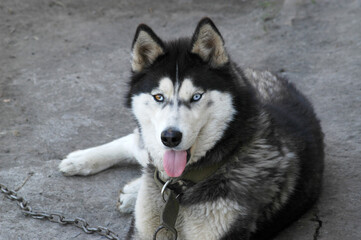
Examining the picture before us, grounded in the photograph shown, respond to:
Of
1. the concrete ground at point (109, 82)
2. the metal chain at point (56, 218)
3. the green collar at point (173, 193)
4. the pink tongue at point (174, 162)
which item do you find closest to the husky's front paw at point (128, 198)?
the concrete ground at point (109, 82)

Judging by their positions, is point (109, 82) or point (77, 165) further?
point (109, 82)

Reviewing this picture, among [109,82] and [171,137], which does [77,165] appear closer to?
[171,137]

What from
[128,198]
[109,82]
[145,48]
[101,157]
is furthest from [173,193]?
[109,82]

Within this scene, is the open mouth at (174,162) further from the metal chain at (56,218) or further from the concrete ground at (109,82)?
the concrete ground at (109,82)

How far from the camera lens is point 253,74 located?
13.9ft

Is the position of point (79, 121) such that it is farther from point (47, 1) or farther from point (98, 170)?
point (47, 1)

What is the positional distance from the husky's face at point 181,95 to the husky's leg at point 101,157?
1.12 m

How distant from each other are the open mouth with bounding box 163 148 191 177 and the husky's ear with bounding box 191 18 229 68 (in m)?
0.60

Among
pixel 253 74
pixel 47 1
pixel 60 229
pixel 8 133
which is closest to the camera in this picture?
pixel 60 229

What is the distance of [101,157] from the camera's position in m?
4.30

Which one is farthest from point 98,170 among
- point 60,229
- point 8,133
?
point 8,133

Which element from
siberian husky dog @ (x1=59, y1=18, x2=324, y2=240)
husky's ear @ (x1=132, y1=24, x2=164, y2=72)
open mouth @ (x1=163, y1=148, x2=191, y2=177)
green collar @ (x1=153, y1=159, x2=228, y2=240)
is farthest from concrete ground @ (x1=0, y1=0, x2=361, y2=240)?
husky's ear @ (x1=132, y1=24, x2=164, y2=72)

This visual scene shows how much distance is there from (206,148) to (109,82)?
3.08 m

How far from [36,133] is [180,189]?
2260 millimetres
